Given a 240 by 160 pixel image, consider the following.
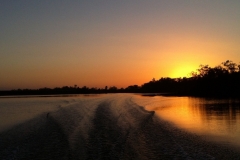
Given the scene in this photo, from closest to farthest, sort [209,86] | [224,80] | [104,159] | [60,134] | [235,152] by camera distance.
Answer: [104,159] < [235,152] < [60,134] < [224,80] < [209,86]

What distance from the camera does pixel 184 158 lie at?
31.0 feet

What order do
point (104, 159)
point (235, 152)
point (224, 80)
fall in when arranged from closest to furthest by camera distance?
point (104, 159)
point (235, 152)
point (224, 80)

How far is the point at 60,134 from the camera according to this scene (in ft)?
46.7

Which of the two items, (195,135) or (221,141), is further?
(195,135)

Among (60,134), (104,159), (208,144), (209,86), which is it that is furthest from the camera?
(209,86)

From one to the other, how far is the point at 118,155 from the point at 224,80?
271ft

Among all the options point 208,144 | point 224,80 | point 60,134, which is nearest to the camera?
point 208,144

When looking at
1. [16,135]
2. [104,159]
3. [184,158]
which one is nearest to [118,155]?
[104,159]

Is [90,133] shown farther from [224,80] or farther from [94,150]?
[224,80]

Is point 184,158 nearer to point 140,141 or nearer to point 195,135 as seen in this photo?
point 140,141

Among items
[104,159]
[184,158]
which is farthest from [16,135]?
[184,158]

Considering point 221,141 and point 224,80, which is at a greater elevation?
point 224,80

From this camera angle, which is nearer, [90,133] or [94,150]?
[94,150]

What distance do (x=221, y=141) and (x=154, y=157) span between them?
4.86 metres
